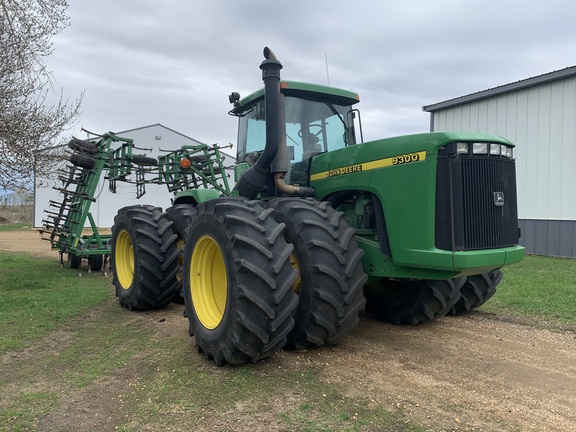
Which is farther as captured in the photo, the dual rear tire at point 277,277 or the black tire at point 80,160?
the black tire at point 80,160

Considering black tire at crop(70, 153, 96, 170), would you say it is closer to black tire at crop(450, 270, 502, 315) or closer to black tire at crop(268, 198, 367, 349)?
black tire at crop(268, 198, 367, 349)

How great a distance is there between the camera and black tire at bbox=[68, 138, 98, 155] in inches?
389

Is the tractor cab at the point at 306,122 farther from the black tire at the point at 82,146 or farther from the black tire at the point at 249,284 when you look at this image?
the black tire at the point at 82,146

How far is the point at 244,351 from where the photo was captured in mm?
3990

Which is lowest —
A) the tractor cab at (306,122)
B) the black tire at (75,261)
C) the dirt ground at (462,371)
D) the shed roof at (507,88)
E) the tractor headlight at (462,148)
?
the dirt ground at (462,371)

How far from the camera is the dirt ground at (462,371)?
11.0 feet

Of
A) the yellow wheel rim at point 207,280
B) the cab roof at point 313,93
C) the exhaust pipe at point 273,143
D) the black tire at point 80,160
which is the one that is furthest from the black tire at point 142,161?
the yellow wheel rim at point 207,280

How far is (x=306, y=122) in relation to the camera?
18.0 feet

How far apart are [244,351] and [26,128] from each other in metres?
6.52

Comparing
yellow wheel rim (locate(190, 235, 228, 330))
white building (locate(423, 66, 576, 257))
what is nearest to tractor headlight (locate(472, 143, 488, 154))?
yellow wheel rim (locate(190, 235, 228, 330))

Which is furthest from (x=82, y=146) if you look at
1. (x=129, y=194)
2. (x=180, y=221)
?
(x=129, y=194)

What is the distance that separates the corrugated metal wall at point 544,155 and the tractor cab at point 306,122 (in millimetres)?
10161

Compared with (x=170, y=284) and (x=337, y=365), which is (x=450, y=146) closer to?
(x=337, y=365)

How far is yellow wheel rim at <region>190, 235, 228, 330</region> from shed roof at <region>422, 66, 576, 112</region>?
12.2 m
